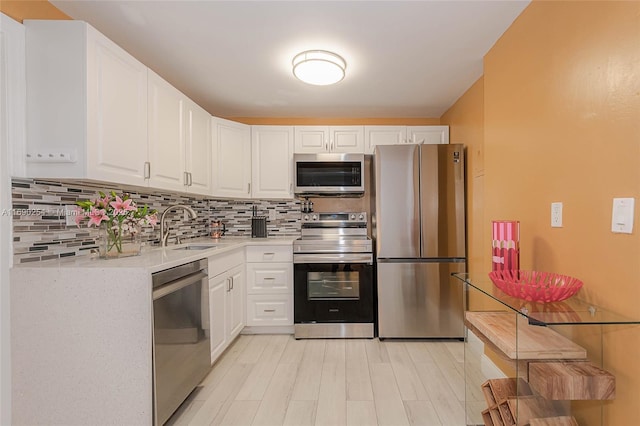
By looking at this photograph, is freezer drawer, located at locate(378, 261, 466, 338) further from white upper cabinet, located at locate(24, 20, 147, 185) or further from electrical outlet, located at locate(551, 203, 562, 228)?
white upper cabinet, located at locate(24, 20, 147, 185)

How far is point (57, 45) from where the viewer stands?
5.01 feet

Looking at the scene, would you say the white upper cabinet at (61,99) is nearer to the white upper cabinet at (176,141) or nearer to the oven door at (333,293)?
the white upper cabinet at (176,141)

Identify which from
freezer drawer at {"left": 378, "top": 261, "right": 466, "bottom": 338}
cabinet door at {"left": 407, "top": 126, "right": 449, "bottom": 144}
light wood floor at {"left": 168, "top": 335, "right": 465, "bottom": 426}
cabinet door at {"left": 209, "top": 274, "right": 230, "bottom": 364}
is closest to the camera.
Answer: light wood floor at {"left": 168, "top": 335, "right": 465, "bottom": 426}

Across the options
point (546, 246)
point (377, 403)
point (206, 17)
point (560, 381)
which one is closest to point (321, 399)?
point (377, 403)

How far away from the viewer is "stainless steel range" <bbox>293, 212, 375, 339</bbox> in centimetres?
288

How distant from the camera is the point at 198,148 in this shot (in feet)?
8.92

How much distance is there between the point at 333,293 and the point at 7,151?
96.1 inches

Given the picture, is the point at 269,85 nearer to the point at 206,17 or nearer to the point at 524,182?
the point at 206,17

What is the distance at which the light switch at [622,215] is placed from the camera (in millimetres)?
1082

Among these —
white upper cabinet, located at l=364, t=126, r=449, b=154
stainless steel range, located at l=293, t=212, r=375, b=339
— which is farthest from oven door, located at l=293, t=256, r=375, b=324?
white upper cabinet, located at l=364, t=126, r=449, b=154

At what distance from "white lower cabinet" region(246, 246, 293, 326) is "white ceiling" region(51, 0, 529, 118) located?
158 centimetres

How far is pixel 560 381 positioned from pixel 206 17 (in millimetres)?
2442

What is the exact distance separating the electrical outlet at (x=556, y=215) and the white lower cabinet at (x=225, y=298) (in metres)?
2.11

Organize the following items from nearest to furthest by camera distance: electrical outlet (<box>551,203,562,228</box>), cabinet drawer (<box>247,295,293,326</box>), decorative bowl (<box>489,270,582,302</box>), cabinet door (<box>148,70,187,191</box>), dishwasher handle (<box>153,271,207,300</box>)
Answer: decorative bowl (<box>489,270,582,302</box>) → electrical outlet (<box>551,203,562,228</box>) → dishwasher handle (<box>153,271,207,300</box>) → cabinet door (<box>148,70,187,191</box>) → cabinet drawer (<box>247,295,293,326</box>)
